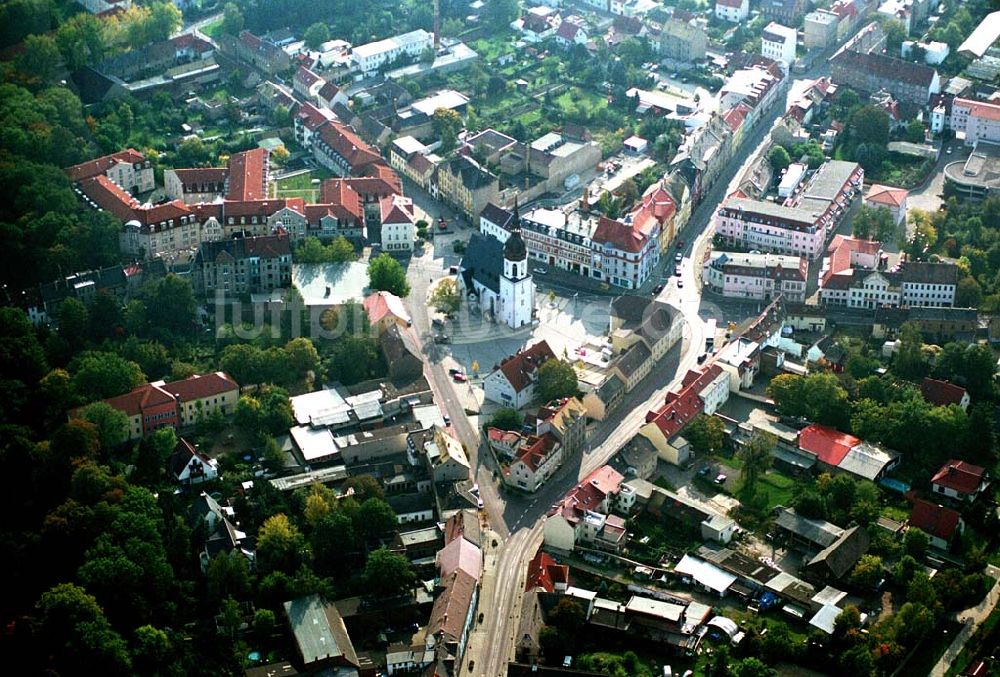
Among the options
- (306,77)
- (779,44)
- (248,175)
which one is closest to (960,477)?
(248,175)

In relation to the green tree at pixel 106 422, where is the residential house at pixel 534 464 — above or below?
below

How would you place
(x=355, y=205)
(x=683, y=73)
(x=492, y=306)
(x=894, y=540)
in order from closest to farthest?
(x=894, y=540)
(x=492, y=306)
(x=355, y=205)
(x=683, y=73)

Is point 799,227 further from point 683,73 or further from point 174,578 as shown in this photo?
point 174,578

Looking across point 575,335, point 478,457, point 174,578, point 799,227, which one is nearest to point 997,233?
point 799,227

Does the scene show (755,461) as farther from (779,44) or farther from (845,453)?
(779,44)

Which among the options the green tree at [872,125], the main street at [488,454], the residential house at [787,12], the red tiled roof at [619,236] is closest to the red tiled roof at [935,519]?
the main street at [488,454]

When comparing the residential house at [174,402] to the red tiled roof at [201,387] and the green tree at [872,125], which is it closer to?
the red tiled roof at [201,387]
